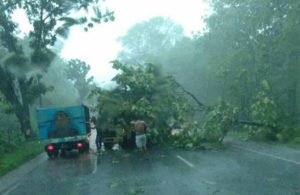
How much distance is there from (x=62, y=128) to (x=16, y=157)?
8.57 ft

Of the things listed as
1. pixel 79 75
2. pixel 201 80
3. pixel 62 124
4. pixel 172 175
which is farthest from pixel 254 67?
pixel 79 75

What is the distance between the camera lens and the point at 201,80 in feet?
145

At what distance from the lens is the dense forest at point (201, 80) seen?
22.3 metres

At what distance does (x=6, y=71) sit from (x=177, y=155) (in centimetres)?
1580

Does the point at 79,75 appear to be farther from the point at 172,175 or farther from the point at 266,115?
the point at 172,175

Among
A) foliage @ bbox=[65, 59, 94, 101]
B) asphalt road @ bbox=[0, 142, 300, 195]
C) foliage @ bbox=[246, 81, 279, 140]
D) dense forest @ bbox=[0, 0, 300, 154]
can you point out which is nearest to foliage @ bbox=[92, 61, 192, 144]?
dense forest @ bbox=[0, 0, 300, 154]

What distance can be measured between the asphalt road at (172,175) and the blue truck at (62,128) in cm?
256

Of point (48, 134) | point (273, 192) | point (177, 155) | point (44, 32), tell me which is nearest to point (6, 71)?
point (44, 32)

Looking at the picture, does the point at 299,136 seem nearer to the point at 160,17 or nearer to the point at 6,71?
the point at 6,71

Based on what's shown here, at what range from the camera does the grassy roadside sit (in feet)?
56.4

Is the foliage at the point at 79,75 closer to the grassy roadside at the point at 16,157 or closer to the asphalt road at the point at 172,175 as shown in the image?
the grassy roadside at the point at 16,157

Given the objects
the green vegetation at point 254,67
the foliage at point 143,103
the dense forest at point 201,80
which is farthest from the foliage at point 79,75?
the foliage at point 143,103

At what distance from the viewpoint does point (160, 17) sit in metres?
92.6

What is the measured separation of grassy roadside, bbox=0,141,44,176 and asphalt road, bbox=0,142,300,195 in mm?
460
